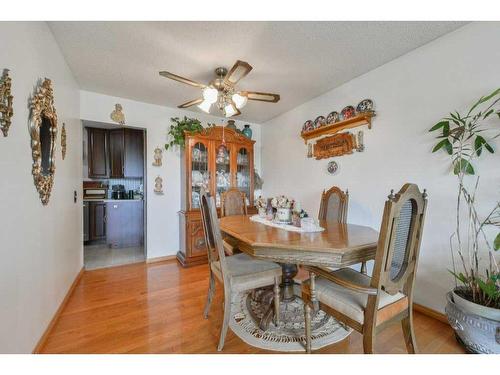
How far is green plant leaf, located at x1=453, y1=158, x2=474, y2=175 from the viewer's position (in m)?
1.58

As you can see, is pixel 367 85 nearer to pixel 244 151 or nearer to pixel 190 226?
pixel 244 151

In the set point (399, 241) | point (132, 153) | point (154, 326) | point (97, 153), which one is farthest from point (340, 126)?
point (97, 153)

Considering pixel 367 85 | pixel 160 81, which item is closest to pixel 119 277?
pixel 160 81

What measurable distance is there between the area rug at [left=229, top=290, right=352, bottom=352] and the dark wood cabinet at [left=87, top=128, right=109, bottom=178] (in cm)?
362

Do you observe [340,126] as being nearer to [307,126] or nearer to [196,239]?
[307,126]

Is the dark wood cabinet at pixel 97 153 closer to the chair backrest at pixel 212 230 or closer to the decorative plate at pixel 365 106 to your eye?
the chair backrest at pixel 212 230

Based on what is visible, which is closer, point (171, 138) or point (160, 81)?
point (160, 81)

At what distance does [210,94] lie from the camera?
1916mm

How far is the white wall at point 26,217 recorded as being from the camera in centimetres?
109

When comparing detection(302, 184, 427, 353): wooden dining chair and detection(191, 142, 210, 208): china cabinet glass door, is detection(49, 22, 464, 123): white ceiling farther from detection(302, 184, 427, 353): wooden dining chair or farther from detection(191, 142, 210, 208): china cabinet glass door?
detection(302, 184, 427, 353): wooden dining chair

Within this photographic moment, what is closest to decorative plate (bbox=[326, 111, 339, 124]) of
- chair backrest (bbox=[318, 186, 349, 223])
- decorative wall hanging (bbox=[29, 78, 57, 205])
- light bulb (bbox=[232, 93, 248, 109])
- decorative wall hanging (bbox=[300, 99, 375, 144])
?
decorative wall hanging (bbox=[300, 99, 375, 144])

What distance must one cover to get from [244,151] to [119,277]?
249 centimetres
